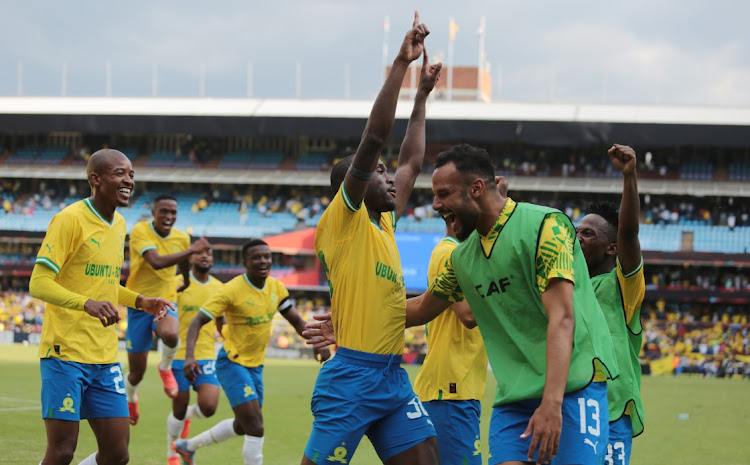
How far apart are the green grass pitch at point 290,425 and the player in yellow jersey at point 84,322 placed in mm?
3811

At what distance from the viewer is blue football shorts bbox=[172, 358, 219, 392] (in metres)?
11.9

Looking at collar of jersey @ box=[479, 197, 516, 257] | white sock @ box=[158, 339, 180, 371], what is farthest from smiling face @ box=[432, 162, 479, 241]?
white sock @ box=[158, 339, 180, 371]

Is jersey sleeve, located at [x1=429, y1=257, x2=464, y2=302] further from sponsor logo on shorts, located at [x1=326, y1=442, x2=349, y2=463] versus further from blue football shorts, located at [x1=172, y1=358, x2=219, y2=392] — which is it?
blue football shorts, located at [x1=172, y1=358, x2=219, y2=392]

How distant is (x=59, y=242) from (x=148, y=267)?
5.23 m

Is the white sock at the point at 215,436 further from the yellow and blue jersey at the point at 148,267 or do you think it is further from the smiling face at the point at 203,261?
the smiling face at the point at 203,261

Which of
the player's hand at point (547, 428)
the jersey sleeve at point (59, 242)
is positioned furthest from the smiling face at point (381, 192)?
the jersey sleeve at point (59, 242)

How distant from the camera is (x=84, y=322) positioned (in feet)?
23.4

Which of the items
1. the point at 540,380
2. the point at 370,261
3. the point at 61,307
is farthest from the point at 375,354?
the point at 61,307

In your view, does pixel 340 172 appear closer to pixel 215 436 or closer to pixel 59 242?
pixel 59 242

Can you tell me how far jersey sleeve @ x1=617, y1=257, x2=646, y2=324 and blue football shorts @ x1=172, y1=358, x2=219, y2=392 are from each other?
22.3 feet

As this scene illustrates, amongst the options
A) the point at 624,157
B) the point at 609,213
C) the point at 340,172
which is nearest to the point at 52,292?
the point at 340,172

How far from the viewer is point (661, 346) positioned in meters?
35.7

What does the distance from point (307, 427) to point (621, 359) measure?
9.80m

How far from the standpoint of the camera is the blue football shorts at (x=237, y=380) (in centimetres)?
998
